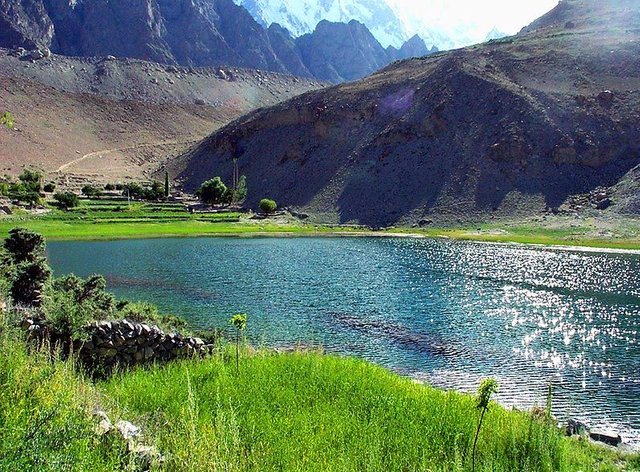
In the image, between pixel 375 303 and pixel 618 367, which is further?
pixel 375 303

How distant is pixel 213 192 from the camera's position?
135750 mm

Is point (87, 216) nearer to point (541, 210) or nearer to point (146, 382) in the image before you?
point (541, 210)

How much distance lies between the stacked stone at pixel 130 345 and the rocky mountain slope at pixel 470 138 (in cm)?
9481

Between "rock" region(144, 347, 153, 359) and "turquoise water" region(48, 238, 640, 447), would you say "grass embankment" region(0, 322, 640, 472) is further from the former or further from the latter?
"turquoise water" region(48, 238, 640, 447)

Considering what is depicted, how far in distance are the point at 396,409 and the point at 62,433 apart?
29.7 feet

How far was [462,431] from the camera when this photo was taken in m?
14.5

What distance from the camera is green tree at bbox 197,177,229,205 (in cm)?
13562

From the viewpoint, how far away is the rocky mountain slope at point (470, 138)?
376ft

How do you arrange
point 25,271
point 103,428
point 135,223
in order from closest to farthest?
point 103,428, point 25,271, point 135,223

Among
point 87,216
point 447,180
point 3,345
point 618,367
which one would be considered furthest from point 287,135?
point 3,345

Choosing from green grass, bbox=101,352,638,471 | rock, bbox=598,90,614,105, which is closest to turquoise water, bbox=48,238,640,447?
green grass, bbox=101,352,638,471

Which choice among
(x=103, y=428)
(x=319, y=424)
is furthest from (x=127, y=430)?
(x=319, y=424)

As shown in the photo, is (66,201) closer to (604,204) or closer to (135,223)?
(135,223)

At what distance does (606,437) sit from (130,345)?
52.1 ft
